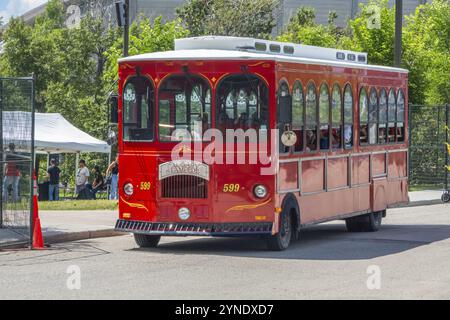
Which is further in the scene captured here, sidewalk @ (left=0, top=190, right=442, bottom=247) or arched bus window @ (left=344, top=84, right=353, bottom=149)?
arched bus window @ (left=344, top=84, right=353, bottom=149)

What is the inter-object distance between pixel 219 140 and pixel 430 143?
19.9 m

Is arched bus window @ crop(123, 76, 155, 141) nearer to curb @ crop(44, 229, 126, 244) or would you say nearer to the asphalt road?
the asphalt road

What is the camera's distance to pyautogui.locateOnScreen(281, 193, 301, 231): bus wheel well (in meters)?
17.8

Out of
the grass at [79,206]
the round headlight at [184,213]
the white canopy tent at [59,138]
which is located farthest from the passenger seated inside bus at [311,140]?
the white canopy tent at [59,138]

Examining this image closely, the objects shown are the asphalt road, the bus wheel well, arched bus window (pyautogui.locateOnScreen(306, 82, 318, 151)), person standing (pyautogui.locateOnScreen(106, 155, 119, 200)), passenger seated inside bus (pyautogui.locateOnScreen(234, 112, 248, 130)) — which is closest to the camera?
the asphalt road

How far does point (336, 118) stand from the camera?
66.0 feet

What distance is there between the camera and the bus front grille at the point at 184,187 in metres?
17.5

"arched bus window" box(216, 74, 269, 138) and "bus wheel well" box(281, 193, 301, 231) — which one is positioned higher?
"arched bus window" box(216, 74, 269, 138)

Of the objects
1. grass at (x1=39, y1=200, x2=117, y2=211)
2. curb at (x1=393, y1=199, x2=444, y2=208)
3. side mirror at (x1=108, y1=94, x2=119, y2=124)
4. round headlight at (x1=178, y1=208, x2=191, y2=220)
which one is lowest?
curb at (x1=393, y1=199, x2=444, y2=208)

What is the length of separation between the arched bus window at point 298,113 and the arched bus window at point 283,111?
370 millimetres

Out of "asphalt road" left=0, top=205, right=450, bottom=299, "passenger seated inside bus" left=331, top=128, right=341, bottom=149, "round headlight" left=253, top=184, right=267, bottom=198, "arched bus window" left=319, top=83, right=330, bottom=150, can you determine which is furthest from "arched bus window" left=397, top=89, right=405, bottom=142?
"round headlight" left=253, top=184, right=267, bottom=198

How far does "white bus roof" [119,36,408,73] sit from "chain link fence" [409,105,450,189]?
50.3ft
